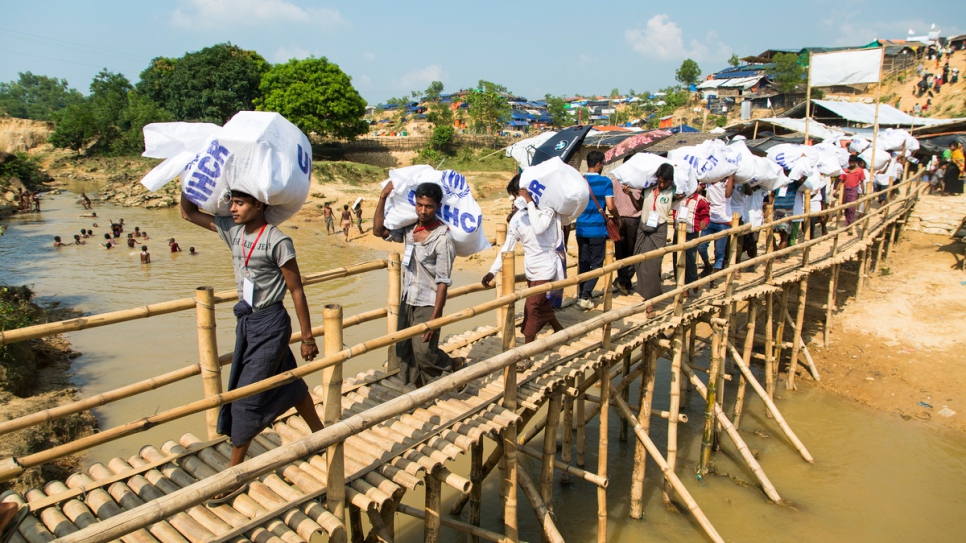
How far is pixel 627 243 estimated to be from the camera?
659 cm

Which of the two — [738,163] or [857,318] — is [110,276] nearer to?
[738,163]

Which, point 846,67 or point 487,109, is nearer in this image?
point 846,67

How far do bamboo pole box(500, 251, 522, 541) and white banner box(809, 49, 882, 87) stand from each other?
9.17 m

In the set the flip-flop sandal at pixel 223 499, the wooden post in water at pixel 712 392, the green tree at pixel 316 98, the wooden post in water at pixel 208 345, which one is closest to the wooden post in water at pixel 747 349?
the wooden post in water at pixel 712 392

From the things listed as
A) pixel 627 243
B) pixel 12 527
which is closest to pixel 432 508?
pixel 12 527

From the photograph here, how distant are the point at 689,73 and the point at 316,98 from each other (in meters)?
34.8

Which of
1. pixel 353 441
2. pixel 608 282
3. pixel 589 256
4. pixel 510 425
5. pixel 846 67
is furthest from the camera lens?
pixel 846 67

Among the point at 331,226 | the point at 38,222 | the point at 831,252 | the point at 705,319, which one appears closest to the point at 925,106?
the point at 831,252

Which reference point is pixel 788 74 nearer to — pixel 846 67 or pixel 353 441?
pixel 846 67

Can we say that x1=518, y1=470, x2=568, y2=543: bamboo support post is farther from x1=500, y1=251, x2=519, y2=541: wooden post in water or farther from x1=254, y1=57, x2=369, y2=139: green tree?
x1=254, y1=57, x2=369, y2=139: green tree

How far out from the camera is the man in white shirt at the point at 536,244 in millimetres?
4754

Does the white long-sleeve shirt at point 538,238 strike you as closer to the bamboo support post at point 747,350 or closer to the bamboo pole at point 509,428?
the bamboo pole at point 509,428

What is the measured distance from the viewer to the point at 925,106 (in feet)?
90.7

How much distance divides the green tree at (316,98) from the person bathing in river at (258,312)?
32.9 metres
